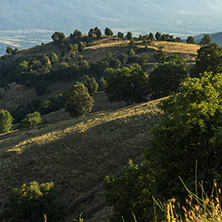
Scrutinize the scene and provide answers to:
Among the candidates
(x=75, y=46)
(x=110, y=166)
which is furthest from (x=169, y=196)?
(x=75, y=46)

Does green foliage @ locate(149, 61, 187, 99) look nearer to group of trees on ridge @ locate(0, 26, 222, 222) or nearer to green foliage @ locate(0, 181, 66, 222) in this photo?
group of trees on ridge @ locate(0, 26, 222, 222)

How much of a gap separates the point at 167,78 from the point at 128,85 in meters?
11.9

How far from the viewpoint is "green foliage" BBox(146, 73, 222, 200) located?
13047 mm

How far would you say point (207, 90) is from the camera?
14352 millimetres

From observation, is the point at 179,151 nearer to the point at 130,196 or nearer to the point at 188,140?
the point at 188,140

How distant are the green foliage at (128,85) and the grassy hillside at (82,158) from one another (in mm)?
21578

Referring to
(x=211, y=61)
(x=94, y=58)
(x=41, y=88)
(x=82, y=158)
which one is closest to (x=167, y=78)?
(x=211, y=61)

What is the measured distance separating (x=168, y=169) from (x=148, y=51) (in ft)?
473

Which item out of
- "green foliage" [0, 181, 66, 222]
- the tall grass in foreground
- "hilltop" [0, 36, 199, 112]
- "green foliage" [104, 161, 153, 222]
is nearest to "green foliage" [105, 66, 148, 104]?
"green foliage" [0, 181, 66, 222]

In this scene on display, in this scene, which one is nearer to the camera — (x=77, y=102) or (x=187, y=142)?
(x=187, y=142)

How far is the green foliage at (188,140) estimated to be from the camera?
1305 centimetres

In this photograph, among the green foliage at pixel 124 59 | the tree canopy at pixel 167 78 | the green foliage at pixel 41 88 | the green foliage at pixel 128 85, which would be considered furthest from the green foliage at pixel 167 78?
the green foliage at pixel 41 88

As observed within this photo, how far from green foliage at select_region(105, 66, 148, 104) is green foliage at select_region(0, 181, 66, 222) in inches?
1842

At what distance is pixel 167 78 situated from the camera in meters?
63.6
